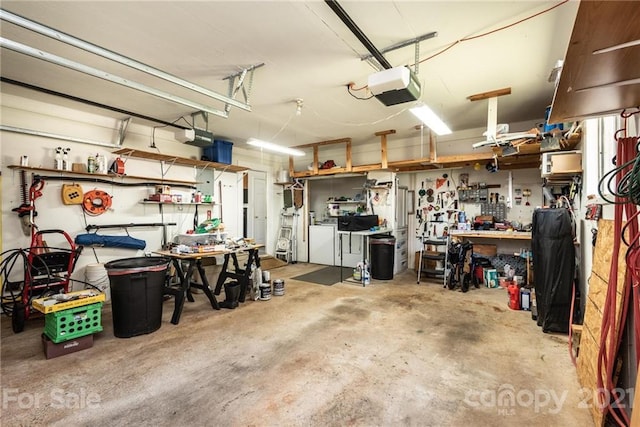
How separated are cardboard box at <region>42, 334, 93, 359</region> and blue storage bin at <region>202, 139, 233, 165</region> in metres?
3.69

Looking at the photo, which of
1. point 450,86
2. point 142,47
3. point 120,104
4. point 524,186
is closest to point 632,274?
point 450,86

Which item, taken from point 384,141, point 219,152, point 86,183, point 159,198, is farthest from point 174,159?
point 384,141

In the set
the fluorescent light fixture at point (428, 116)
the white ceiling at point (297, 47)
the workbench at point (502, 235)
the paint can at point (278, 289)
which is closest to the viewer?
the white ceiling at point (297, 47)

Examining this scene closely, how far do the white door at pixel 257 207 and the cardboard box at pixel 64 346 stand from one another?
14.1 ft

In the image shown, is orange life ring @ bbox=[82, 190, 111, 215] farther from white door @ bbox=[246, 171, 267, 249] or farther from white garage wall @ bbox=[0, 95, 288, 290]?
white door @ bbox=[246, 171, 267, 249]

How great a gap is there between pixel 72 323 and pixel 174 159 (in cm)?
318

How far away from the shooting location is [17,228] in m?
3.82

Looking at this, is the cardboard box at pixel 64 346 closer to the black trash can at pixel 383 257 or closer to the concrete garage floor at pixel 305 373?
the concrete garage floor at pixel 305 373

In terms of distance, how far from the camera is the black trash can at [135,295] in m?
3.05

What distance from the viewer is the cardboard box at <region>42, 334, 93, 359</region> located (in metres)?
2.66

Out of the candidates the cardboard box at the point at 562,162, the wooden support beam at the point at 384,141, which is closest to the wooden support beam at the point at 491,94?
the cardboard box at the point at 562,162

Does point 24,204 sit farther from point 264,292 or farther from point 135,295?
point 264,292

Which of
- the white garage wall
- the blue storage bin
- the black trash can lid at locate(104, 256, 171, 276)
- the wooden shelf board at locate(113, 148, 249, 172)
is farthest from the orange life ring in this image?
the blue storage bin

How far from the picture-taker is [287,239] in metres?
7.49
